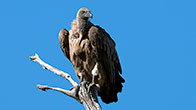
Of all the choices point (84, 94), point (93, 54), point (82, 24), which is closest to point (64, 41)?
point (82, 24)

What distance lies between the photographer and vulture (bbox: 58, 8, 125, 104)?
40.1ft

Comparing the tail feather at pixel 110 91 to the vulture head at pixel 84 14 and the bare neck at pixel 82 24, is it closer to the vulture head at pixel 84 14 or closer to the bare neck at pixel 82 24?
the bare neck at pixel 82 24

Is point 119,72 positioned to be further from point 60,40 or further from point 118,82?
point 60,40

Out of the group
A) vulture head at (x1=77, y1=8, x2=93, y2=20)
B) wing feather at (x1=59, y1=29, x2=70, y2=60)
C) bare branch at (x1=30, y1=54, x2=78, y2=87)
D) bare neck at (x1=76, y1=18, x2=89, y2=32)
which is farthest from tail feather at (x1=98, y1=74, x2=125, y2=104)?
vulture head at (x1=77, y1=8, x2=93, y2=20)

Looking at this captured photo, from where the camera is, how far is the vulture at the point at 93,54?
40.1 ft

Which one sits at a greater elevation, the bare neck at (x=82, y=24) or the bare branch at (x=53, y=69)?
the bare neck at (x=82, y=24)

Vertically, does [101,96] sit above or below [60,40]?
below

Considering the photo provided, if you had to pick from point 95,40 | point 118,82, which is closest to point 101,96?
point 118,82

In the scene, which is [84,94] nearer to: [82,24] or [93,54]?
[93,54]

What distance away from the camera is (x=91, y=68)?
12.5 m

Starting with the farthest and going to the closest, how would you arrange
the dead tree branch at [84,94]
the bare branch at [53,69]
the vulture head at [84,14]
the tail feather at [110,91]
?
the tail feather at [110,91], the vulture head at [84,14], the bare branch at [53,69], the dead tree branch at [84,94]

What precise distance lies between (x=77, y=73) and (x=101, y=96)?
0.72m

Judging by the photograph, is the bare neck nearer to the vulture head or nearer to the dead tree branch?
the vulture head

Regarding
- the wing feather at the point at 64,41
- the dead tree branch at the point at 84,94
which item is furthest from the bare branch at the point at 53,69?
the wing feather at the point at 64,41
